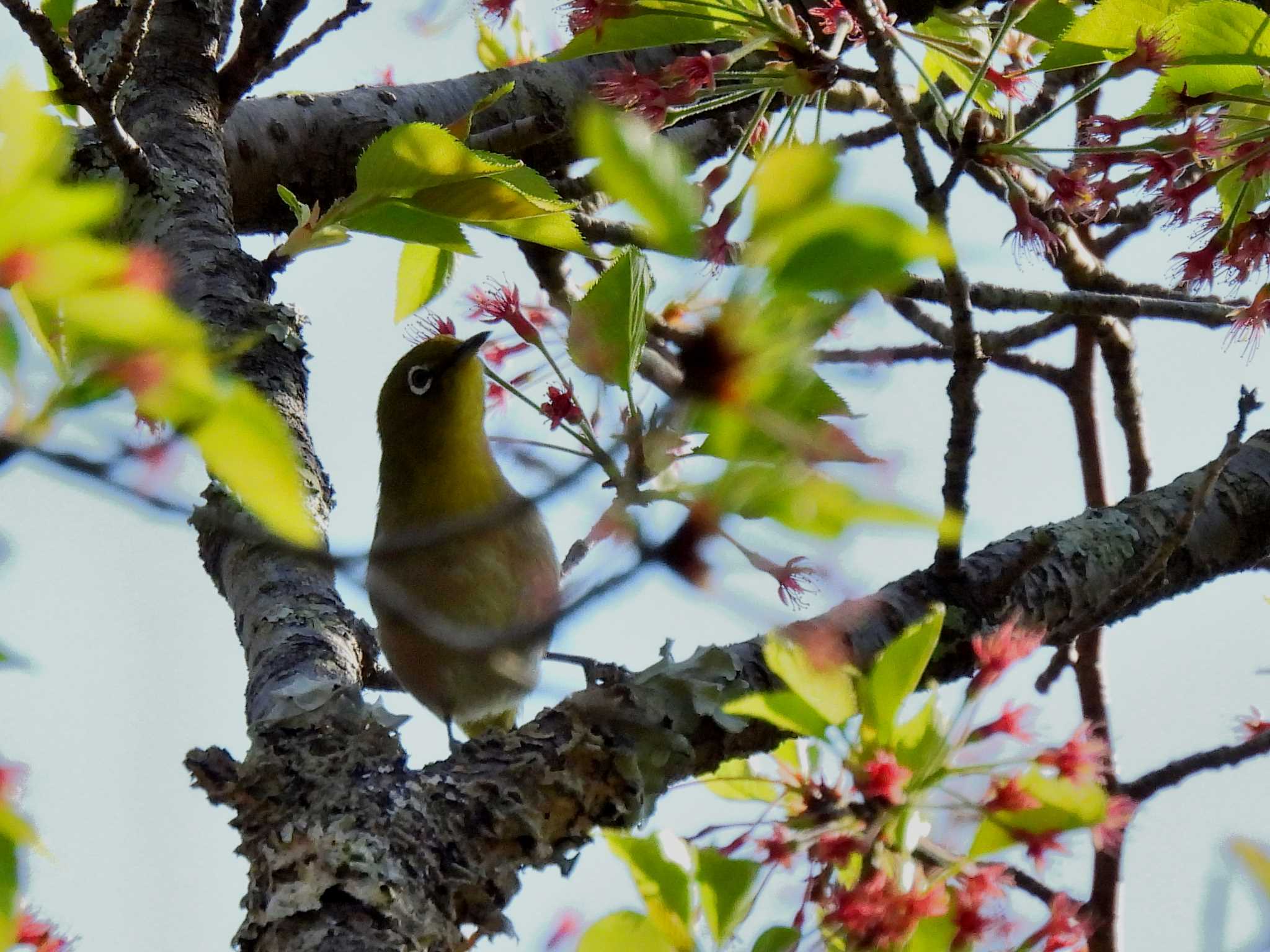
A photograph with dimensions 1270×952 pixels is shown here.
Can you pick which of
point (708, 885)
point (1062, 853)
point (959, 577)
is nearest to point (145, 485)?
point (708, 885)

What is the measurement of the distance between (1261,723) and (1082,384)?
5.04 feet

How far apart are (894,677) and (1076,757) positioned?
29cm

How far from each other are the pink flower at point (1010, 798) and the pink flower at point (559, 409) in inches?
30.5

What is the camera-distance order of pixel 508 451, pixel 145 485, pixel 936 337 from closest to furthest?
pixel 145 485
pixel 508 451
pixel 936 337

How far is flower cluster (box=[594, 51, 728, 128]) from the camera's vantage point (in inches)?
85.2

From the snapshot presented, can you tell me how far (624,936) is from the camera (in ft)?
5.21

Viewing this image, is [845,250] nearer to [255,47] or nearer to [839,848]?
[839,848]

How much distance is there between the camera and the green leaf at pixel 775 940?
62.4 inches

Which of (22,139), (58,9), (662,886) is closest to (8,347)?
(22,139)

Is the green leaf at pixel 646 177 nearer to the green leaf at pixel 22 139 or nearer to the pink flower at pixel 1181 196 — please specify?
the green leaf at pixel 22 139

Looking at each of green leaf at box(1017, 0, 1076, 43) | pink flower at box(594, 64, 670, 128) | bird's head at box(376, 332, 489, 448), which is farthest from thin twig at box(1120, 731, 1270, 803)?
bird's head at box(376, 332, 489, 448)

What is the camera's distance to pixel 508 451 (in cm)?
144

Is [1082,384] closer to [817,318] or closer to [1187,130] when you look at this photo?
[1187,130]

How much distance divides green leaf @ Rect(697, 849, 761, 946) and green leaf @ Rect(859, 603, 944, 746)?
0.78 ft
